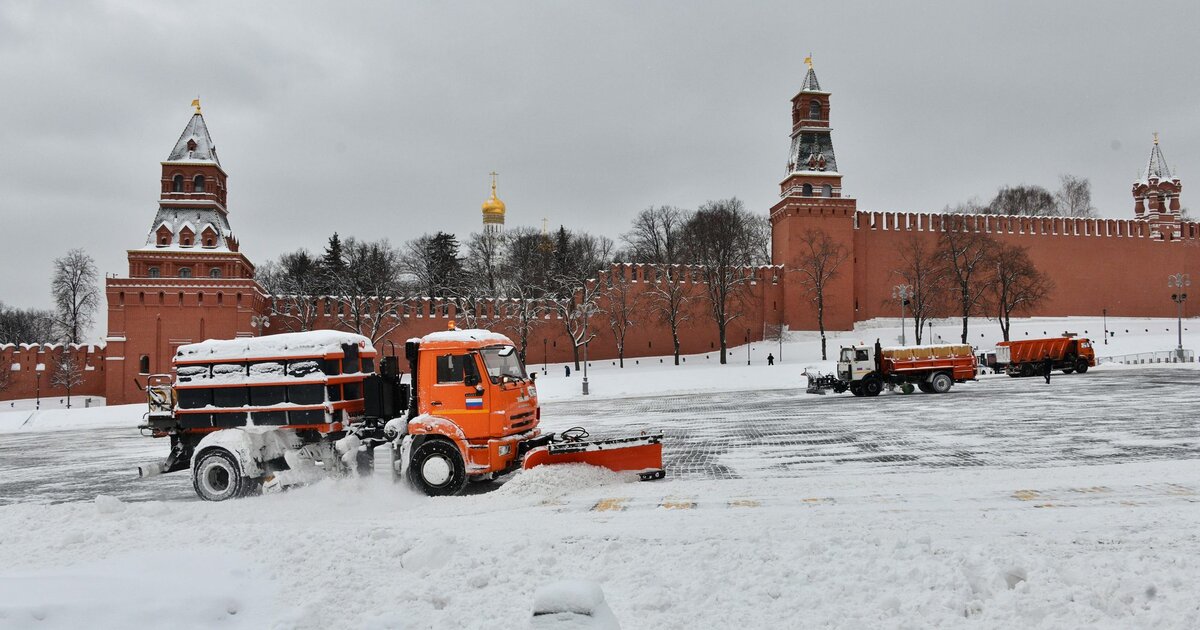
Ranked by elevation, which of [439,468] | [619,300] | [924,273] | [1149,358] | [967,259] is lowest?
[1149,358]

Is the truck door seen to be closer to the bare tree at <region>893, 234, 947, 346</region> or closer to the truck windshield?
the truck windshield

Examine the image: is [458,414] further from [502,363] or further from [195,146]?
[195,146]

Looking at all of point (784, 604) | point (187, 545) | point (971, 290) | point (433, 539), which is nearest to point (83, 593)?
point (187, 545)

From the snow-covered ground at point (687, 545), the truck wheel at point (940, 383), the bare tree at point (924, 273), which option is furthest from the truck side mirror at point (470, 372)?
the bare tree at point (924, 273)

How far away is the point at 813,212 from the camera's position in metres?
56.0

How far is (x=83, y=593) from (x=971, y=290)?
2444 inches

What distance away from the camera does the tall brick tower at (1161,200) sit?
6331 centimetres

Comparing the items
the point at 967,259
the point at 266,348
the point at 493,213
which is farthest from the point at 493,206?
the point at 266,348

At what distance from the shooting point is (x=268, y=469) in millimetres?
10555

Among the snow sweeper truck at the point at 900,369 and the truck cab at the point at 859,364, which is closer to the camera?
the snow sweeper truck at the point at 900,369

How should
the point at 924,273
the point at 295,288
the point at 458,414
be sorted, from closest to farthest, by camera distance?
1. the point at 458,414
2. the point at 924,273
3. the point at 295,288

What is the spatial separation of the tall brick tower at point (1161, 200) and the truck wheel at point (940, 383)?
48.5 metres

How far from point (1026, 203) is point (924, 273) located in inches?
1273

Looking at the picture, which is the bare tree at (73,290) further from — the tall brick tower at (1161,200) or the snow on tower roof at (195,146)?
the tall brick tower at (1161,200)
